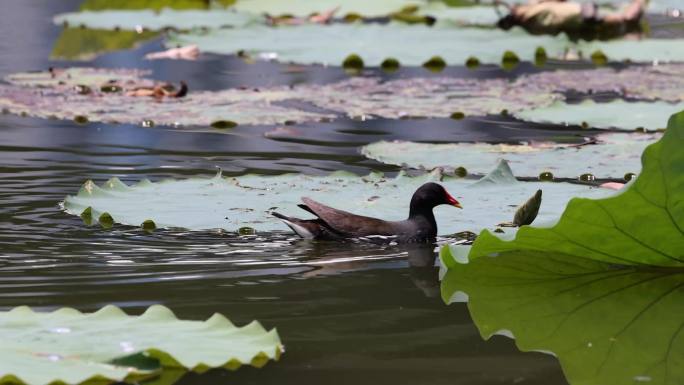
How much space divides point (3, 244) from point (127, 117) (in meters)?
2.84

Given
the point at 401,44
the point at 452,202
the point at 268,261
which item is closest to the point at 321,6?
the point at 401,44

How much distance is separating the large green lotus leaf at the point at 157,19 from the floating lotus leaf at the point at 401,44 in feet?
2.72

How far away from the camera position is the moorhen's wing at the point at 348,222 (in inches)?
192

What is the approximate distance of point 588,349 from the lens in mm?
3400

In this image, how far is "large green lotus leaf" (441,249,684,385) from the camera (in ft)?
10.8

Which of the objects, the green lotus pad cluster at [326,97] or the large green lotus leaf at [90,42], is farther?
the large green lotus leaf at [90,42]

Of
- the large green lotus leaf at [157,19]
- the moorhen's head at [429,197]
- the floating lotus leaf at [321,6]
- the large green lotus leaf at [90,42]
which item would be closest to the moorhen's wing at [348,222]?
the moorhen's head at [429,197]

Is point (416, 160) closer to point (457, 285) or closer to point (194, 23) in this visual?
point (457, 285)

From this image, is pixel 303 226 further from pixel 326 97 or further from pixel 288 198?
pixel 326 97

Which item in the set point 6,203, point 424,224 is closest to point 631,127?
point 424,224

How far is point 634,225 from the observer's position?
374 cm

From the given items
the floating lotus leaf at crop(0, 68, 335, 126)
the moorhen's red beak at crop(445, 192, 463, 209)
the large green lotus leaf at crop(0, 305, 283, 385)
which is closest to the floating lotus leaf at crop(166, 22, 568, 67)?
the floating lotus leaf at crop(0, 68, 335, 126)

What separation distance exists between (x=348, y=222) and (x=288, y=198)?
0.57 metres

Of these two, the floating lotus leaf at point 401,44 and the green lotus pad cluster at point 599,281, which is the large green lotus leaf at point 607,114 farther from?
the green lotus pad cluster at point 599,281
